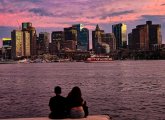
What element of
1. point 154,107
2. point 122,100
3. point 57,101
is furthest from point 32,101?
point 57,101

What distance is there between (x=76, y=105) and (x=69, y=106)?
0.40 meters

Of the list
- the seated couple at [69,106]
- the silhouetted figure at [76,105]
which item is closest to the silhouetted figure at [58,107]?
the seated couple at [69,106]

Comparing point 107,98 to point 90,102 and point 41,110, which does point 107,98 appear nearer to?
point 90,102

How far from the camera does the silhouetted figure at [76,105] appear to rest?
2281 cm

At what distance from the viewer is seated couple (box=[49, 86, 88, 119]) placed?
2288 centimetres

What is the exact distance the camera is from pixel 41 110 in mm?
40500

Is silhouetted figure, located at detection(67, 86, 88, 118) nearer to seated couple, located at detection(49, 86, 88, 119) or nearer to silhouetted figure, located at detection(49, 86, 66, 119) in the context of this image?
seated couple, located at detection(49, 86, 88, 119)

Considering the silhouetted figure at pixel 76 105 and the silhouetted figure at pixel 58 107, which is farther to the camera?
the silhouetted figure at pixel 58 107

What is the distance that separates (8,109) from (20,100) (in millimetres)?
8094

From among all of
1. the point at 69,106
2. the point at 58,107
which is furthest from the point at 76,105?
the point at 58,107

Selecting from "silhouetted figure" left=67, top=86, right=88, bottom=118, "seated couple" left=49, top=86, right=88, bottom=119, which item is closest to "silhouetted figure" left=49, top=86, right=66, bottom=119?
"seated couple" left=49, top=86, right=88, bottom=119

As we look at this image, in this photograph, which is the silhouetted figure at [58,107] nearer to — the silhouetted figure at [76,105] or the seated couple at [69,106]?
the seated couple at [69,106]

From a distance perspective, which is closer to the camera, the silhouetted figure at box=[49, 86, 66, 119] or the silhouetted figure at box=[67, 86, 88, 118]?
the silhouetted figure at box=[67, 86, 88, 118]

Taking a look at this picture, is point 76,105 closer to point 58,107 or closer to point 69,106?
point 69,106
